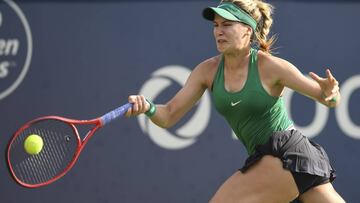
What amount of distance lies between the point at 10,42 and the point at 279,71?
2641mm

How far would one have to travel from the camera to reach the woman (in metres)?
4.11

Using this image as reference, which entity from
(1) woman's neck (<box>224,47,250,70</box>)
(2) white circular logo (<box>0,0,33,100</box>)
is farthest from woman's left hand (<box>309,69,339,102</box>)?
(2) white circular logo (<box>0,0,33,100</box>)

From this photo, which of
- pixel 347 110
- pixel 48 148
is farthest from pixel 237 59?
pixel 347 110

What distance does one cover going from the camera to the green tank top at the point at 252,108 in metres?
4.20

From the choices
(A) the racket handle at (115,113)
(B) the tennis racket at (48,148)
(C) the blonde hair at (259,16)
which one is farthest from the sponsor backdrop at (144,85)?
(A) the racket handle at (115,113)

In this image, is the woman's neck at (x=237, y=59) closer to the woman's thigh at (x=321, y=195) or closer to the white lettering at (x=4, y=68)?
the woman's thigh at (x=321, y=195)

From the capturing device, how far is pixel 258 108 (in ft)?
13.8

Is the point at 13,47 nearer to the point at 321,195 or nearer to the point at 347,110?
the point at 347,110

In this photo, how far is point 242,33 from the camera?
14.1 feet

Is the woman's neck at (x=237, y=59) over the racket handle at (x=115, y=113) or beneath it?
over

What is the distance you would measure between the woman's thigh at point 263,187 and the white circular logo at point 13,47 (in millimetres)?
2516

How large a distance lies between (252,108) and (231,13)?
0.48m

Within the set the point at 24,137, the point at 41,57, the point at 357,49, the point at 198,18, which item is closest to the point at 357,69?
the point at 357,49

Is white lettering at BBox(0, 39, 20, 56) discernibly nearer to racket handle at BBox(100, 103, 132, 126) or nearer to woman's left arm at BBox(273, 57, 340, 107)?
racket handle at BBox(100, 103, 132, 126)
